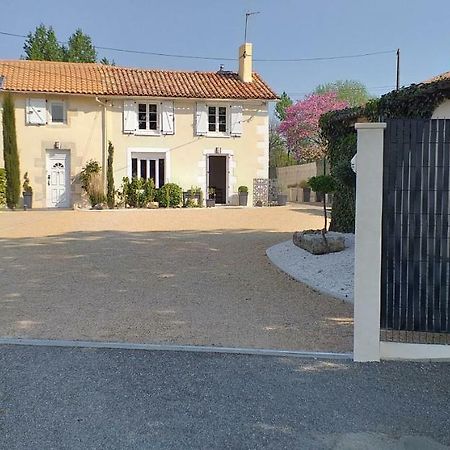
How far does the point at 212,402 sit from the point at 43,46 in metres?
42.4

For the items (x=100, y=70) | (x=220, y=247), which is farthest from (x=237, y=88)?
(x=220, y=247)

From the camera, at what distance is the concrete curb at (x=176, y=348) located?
4074 mm

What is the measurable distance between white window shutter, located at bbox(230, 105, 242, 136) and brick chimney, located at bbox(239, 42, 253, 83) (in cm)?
202

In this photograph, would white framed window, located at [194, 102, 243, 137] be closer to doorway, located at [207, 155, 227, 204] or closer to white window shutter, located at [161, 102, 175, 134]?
white window shutter, located at [161, 102, 175, 134]

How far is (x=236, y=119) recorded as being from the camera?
22.9 metres

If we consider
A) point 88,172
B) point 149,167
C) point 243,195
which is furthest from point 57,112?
point 243,195

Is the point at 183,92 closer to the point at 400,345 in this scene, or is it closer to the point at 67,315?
the point at 67,315

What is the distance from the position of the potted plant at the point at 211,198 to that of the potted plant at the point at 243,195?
120 centimetres

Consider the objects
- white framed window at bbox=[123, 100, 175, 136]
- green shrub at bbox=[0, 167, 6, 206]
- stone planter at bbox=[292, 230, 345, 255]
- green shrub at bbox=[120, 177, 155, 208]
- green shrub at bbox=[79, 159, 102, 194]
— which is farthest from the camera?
white framed window at bbox=[123, 100, 175, 136]

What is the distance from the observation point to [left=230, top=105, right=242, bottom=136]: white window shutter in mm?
22922

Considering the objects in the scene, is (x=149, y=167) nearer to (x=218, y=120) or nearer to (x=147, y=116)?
(x=147, y=116)

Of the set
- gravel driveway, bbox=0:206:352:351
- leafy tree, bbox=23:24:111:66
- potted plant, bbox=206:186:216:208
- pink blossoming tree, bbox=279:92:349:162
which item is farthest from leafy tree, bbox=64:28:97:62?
gravel driveway, bbox=0:206:352:351

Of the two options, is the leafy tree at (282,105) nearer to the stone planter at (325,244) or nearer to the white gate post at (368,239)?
the stone planter at (325,244)

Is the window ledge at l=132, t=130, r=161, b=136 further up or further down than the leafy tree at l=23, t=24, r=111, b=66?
further down
